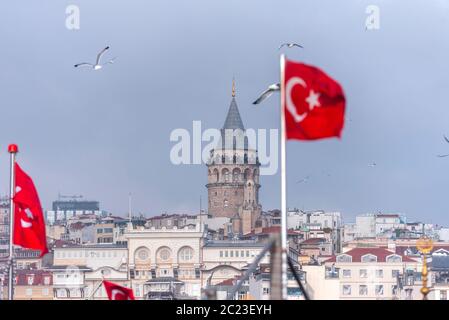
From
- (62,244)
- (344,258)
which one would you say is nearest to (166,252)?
(62,244)

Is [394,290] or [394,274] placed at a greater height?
[394,274]

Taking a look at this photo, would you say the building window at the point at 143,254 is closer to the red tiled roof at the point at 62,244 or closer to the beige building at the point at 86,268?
the beige building at the point at 86,268

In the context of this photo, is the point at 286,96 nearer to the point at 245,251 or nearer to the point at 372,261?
the point at 372,261

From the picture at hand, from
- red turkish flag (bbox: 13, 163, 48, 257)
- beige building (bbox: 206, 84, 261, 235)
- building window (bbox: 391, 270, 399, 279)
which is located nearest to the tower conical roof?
beige building (bbox: 206, 84, 261, 235)

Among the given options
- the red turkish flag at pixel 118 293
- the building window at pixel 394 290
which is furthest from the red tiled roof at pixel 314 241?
the red turkish flag at pixel 118 293

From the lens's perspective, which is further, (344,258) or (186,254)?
(186,254)

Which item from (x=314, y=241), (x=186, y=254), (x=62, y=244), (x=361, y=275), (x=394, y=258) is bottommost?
(x=361, y=275)

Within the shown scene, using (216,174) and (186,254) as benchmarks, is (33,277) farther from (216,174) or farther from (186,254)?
(216,174)

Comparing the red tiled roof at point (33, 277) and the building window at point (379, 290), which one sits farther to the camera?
the red tiled roof at point (33, 277)

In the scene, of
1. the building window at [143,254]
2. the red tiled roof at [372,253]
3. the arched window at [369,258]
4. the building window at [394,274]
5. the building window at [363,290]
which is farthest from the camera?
the building window at [143,254]
